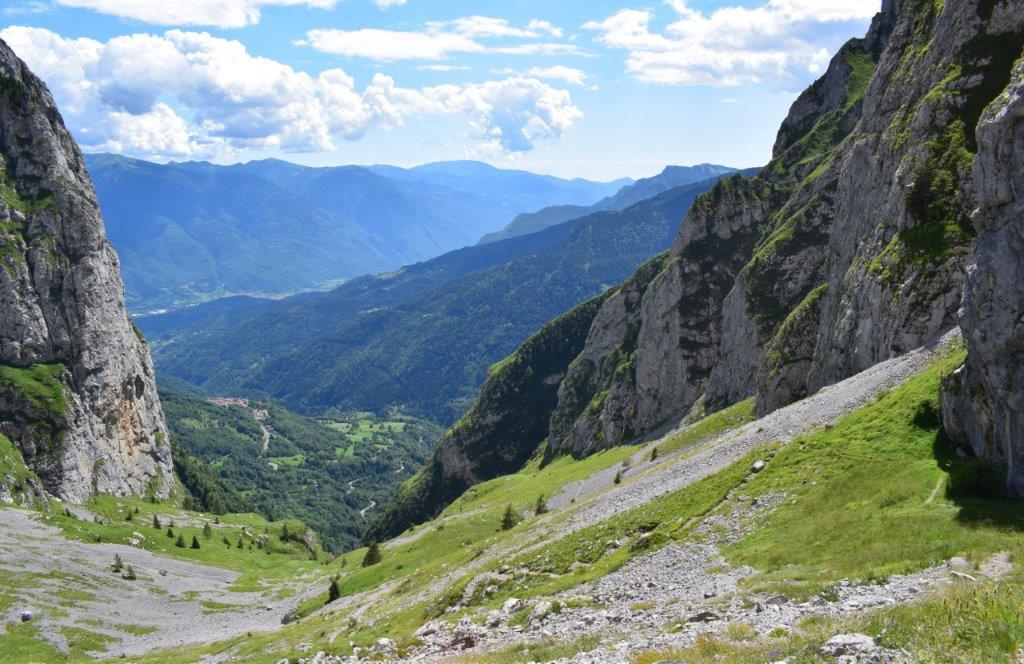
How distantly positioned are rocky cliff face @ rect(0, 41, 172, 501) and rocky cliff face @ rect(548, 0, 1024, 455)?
119m

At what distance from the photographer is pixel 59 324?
17200 cm

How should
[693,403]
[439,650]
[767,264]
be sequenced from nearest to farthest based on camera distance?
[439,650]
[767,264]
[693,403]

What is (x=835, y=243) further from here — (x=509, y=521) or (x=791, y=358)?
(x=509, y=521)

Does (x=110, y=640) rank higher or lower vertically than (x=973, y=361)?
lower

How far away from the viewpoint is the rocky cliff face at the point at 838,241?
2138 inches

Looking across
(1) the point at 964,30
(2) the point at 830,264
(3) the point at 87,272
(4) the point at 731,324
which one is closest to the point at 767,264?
(4) the point at 731,324

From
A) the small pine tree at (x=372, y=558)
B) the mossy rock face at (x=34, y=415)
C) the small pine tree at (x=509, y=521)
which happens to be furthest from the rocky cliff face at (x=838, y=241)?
the mossy rock face at (x=34, y=415)

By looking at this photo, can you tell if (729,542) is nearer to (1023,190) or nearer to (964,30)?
(1023,190)

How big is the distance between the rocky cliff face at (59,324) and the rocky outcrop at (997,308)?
17396 cm

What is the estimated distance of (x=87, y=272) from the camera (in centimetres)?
18075

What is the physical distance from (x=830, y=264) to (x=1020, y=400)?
57281 millimetres

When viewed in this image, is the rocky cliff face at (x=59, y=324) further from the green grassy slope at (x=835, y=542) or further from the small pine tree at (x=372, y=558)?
the green grassy slope at (x=835, y=542)

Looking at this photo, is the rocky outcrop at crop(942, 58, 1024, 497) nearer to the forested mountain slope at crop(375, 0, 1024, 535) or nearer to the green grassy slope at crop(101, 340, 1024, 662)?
the forested mountain slope at crop(375, 0, 1024, 535)

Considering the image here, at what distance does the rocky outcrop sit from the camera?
28.6 meters
